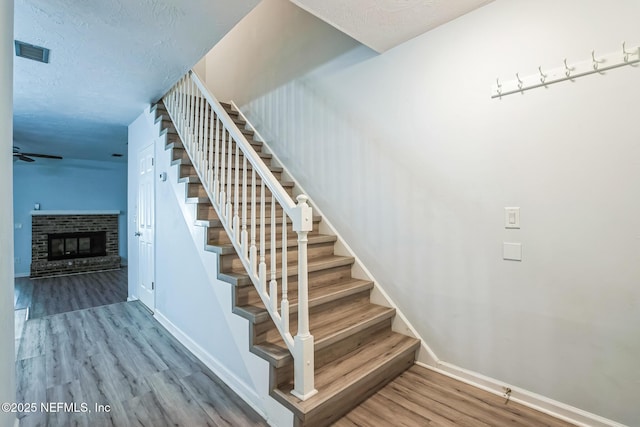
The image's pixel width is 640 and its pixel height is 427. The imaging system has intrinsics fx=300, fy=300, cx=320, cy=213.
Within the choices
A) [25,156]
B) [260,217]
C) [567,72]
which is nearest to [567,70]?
[567,72]

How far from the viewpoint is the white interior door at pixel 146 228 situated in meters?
3.56

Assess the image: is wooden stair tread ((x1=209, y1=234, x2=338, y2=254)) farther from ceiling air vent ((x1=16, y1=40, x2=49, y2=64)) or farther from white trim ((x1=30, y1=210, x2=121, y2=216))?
white trim ((x1=30, y1=210, x2=121, y2=216))

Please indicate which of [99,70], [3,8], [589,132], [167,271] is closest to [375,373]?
[589,132]

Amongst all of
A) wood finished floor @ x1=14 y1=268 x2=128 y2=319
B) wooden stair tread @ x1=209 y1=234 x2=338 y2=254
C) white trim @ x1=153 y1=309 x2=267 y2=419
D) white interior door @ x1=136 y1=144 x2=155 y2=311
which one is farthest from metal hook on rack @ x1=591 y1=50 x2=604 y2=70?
wood finished floor @ x1=14 y1=268 x2=128 y2=319

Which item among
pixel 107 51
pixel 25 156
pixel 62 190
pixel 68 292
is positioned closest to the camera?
pixel 107 51

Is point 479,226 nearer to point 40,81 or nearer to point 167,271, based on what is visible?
point 167,271

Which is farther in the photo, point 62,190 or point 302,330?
point 62,190

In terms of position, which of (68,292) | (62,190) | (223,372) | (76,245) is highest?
(62,190)

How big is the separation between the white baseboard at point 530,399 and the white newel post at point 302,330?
1.10m

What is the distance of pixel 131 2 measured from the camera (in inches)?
72.4

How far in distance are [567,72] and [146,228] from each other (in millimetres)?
4241

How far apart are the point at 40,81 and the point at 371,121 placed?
10.2 feet

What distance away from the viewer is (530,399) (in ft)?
5.94

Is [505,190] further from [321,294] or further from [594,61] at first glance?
[321,294]
